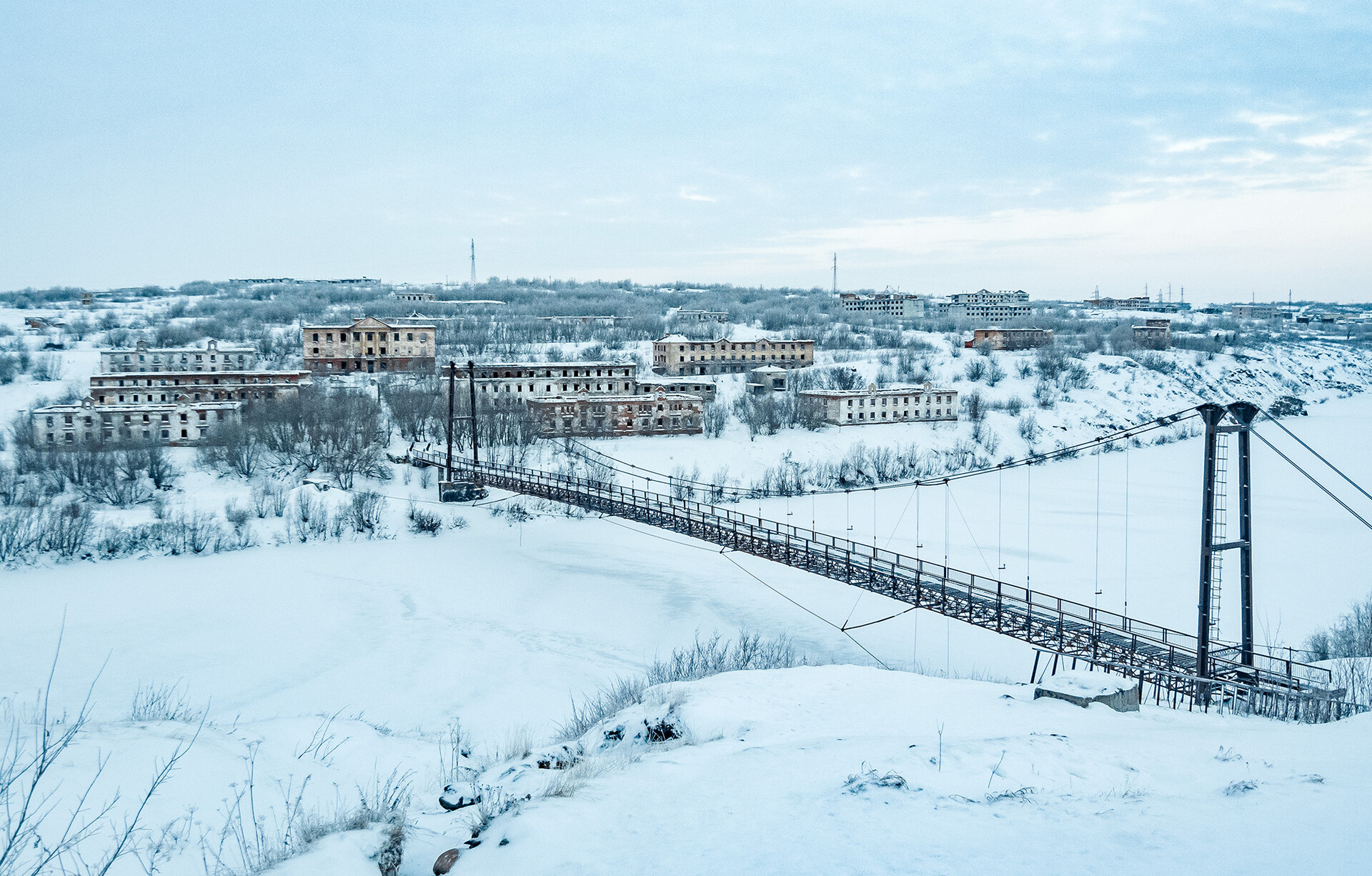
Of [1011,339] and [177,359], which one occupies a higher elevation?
[1011,339]

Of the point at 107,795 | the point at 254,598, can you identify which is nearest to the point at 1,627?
the point at 254,598

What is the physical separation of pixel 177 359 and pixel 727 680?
1737 inches

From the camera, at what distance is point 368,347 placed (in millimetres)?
47656

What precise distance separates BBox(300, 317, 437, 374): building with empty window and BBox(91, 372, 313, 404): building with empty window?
7345 mm

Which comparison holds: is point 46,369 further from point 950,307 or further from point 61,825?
point 950,307

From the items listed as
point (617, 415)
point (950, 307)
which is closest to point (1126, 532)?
point (617, 415)

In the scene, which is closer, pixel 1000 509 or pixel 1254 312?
pixel 1000 509

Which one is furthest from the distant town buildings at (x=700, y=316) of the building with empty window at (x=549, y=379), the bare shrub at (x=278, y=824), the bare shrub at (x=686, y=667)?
the bare shrub at (x=278, y=824)

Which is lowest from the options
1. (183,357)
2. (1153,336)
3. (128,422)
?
(128,422)

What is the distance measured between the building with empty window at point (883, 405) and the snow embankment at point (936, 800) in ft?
111

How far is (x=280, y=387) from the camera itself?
37375 millimetres

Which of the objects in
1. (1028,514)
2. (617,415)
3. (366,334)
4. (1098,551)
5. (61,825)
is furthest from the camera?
(366,334)

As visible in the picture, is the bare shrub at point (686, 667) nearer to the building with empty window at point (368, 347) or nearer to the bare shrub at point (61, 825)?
the bare shrub at point (61, 825)

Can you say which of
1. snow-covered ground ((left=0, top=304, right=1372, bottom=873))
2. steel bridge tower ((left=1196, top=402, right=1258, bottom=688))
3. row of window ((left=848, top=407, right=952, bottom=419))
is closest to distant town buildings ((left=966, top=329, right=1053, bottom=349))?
row of window ((left=848, top=407, right=952, bottom=419))
